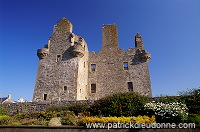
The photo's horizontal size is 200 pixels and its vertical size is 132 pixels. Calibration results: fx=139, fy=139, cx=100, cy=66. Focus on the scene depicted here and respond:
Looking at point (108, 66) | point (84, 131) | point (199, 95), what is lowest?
point (84, 131)

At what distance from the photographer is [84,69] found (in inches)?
831

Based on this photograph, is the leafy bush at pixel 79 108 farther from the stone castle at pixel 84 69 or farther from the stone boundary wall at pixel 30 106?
the stone castle at pixel 84 69

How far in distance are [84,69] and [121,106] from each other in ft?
38.0

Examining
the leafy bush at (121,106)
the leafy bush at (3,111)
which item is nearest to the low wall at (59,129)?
the leafy bush at (121,106)

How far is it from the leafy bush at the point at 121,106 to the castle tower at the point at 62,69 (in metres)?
6.56

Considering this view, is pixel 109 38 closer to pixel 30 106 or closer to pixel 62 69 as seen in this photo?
pixel 62 69

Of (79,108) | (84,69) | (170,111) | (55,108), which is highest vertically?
(84,69)

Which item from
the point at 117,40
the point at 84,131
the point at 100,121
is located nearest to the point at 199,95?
the point at 100,121

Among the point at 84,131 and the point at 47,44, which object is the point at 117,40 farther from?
the point at 84,131

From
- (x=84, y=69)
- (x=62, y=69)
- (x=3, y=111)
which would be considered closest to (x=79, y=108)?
(x=62, y=69)

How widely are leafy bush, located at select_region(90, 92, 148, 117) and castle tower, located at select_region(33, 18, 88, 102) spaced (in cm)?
656

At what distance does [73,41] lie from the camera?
20.5 m

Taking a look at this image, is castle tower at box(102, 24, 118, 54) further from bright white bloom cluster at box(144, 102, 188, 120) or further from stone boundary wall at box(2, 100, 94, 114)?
bright white bloom cluster at box(144, 102, 188, 120)

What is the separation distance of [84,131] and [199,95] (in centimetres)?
922
